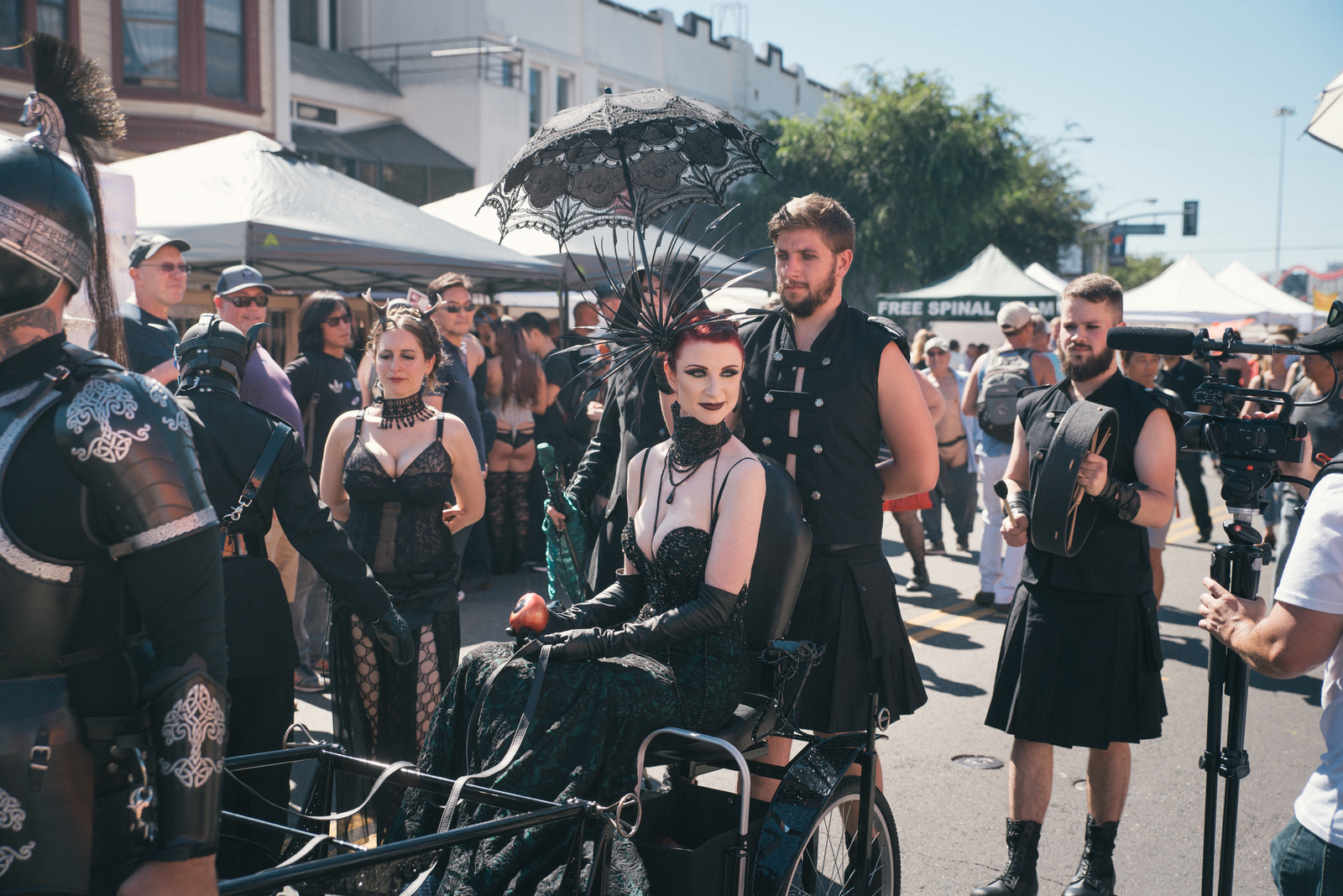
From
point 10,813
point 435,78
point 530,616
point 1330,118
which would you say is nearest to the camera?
point 10,813

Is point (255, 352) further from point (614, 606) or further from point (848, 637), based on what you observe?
point (848, 637)

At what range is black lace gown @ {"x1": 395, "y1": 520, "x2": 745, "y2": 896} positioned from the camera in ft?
7.55

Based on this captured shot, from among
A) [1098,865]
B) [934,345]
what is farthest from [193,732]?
[934,345]

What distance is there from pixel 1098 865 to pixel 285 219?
23.2 feet

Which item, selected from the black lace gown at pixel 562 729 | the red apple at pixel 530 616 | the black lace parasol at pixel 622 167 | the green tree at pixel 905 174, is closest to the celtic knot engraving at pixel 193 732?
the black lace gown at pixel 562 729

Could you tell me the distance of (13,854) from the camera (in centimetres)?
148

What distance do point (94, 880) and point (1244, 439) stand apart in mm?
2647

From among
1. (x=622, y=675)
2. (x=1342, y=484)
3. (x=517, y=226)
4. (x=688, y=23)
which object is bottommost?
(x=622, y=675)

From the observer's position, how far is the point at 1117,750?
11.7ft

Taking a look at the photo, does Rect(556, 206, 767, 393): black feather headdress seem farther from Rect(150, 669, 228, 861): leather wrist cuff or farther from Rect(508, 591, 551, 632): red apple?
Rect(150, 669, 228, 861): leather wrist cuff

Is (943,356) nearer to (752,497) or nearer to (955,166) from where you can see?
(752,497)

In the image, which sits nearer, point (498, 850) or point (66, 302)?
point (66, 302)

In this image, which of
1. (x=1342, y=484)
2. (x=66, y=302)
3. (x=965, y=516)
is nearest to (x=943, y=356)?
(x=965, y=516)

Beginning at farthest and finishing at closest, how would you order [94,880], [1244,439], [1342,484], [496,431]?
1. [496,431]
2. [1244,439]
3. [1342,484]
4. [94,880]
